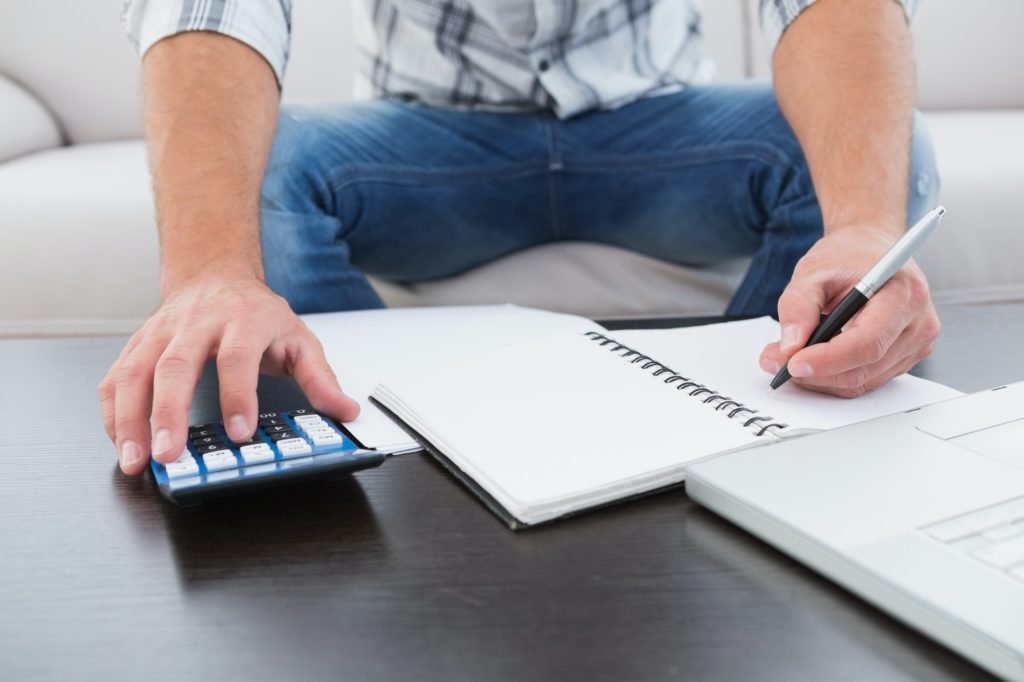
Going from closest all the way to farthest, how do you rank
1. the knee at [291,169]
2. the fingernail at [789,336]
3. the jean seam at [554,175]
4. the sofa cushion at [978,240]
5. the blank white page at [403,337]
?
1. the fingernail at [789,336]
2. the blank white page at [403,337]
3. the knee at [291,169]
4. the jean seam at [554,175]
5. the sofa cushion at [978,240]

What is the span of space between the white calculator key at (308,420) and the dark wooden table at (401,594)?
4 cm

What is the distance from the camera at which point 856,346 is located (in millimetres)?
562

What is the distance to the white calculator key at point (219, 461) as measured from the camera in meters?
0.50

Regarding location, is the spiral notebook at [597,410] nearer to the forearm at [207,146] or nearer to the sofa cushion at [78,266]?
the forearm at [207,146]

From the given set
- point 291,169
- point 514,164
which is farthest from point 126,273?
point 514,164

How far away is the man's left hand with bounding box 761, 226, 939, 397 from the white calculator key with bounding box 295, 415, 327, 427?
27 cm

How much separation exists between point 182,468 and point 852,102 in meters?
0.68

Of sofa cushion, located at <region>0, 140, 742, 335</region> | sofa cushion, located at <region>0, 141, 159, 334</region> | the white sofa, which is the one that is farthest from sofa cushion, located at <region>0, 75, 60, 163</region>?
sofa cushion, located at <region>0, 141, 159, 334</region>

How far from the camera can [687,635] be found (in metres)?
0.38

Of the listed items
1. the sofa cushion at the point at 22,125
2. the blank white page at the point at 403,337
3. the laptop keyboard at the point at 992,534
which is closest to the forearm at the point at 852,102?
the blank white page at the point at 403,337

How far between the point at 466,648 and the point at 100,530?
8.9 inches

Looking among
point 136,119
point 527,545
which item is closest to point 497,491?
point 527,545

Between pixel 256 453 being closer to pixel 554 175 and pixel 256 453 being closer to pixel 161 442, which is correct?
pixel 161 442

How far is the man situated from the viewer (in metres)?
0.62
